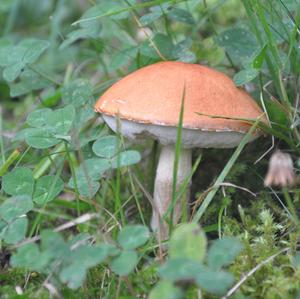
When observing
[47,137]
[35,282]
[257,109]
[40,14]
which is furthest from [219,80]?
[40,14]

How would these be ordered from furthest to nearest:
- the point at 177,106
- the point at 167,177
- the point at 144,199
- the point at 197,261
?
the point at 144,199, the point at 167,177, the point at 177,106, the point at 197,261

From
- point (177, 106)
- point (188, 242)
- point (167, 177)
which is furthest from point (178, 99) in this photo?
point (188, 242)

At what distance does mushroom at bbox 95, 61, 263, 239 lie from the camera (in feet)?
4.58

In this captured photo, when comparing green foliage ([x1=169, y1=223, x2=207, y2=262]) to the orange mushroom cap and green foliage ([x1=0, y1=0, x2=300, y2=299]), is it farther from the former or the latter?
the orange mushroom cap

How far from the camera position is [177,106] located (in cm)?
141

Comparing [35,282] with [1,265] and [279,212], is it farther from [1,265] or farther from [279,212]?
[279,212]

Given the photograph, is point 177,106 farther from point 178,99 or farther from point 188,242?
point 188,242

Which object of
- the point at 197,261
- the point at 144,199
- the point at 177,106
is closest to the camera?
the point at 197,261

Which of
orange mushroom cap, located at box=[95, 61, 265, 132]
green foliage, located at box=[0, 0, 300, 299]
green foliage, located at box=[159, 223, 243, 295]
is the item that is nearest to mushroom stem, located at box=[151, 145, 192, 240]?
green foliage, located at box=[0, 0, 300, 299]

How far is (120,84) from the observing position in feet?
5.16

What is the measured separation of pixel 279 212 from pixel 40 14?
11.4 ft

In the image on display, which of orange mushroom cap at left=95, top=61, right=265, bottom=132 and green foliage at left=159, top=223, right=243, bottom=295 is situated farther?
orange mushroom cap at left=95, top=61, right=265, bottom=132

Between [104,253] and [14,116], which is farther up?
[104,253]

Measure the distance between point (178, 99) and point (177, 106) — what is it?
0.10 ft
